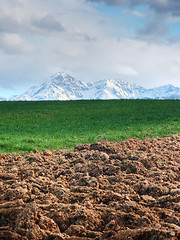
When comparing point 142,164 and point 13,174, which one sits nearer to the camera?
point 13,174

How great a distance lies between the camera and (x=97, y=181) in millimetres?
8531

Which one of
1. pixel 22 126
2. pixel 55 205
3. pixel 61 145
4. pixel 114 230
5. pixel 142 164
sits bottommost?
pixel 114 230

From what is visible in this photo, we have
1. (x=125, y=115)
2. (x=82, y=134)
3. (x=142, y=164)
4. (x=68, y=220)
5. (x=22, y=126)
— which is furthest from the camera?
(x=125, y=115)

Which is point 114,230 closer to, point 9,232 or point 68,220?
point 68,220

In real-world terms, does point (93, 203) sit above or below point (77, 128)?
below

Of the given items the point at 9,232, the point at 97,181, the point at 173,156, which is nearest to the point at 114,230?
the point at 9,232

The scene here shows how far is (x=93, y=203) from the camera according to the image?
6.90 meters

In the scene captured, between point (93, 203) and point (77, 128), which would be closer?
point (93, 203)

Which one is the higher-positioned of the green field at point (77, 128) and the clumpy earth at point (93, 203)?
the green field at point (77, 128)

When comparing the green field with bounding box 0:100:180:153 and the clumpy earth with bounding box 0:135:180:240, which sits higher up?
the green field with bounding box 0:100:180:153

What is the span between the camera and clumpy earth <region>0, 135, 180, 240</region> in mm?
5543

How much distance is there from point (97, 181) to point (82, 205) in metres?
1.97

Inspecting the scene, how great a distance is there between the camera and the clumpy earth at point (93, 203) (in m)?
5.54

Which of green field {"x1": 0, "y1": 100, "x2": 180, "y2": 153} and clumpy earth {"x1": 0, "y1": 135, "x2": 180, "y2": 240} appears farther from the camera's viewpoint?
green field {"x1": 0, "y1": 100, "x2": 180, "y2": 153}
